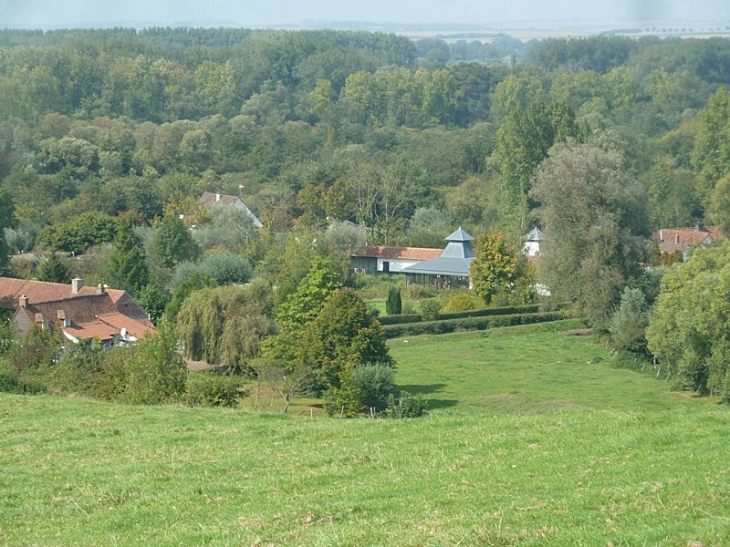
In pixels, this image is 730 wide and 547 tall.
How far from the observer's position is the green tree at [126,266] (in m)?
46.1

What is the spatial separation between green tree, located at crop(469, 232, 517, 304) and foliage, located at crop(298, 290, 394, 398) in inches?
721

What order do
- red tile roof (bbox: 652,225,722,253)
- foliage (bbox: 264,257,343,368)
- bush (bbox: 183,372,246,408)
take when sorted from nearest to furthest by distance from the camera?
bush (bbox: 183,372,246,408)
foliage (bbox: 264,257,343,368)
red tile roof (bbox: 652,225,722,253)

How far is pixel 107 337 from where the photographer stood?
3631cm

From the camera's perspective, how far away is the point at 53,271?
47.0 meters

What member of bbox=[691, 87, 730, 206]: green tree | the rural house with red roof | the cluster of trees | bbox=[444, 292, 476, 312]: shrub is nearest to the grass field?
the cluster of trees

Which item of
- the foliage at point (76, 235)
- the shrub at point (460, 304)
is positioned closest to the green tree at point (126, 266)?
the foliage at point (76, 235)

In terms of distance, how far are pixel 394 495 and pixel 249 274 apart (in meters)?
40.3

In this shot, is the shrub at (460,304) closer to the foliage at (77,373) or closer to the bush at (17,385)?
the foliage at (77,373)

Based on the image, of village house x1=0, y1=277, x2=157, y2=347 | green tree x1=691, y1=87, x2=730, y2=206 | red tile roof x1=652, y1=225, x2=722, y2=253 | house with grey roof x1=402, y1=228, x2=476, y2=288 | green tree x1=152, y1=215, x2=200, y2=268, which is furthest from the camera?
green tree x1=691, y1=87, x2=730, y2=206

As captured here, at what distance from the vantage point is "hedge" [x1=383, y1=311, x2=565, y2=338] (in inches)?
1657

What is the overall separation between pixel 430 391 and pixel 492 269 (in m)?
18.2

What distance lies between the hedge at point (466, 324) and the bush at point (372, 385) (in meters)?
15.1

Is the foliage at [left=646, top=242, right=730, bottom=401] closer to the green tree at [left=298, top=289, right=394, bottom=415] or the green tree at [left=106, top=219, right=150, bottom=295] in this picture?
the green tree at [left=298, top=289, right=394, bottom=415]

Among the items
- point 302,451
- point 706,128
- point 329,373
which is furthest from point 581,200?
point 706,128
